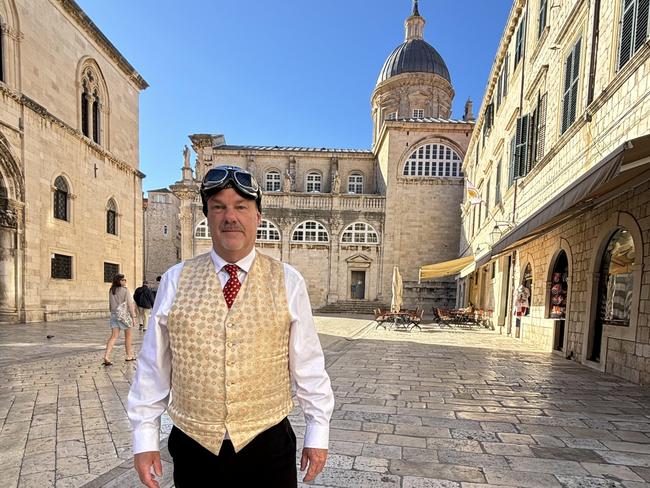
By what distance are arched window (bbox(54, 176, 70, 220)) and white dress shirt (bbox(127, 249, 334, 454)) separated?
15317mm

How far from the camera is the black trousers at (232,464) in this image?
1.36 m

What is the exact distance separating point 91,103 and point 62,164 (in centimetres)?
371

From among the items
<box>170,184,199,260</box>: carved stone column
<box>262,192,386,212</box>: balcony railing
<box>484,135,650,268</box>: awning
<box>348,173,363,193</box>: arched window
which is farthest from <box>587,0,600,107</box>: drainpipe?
<box>348,173,363,193</box>: arched window


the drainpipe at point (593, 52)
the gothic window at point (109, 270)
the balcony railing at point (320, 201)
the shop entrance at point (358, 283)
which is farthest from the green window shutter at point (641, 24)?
the shop entrance at point (358, 283)

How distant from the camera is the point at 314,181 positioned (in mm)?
30438

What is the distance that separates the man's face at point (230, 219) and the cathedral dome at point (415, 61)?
113ft

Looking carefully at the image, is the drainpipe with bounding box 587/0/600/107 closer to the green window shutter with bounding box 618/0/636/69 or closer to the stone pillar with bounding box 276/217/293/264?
the green window shutter with bounding box 618/0/636/69

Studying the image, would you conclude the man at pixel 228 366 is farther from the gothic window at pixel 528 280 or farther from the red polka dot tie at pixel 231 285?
the gothic window at pixel 528 280

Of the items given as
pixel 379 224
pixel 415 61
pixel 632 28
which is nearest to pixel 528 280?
pixel 632 28

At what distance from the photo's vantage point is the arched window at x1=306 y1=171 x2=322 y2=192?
30.4 m

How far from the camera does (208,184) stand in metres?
1.40

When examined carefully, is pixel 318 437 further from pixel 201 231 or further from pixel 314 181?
pixel 314 181

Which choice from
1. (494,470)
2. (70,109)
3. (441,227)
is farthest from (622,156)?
(441,227)

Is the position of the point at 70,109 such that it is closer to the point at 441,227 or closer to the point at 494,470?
the point at 494,470
